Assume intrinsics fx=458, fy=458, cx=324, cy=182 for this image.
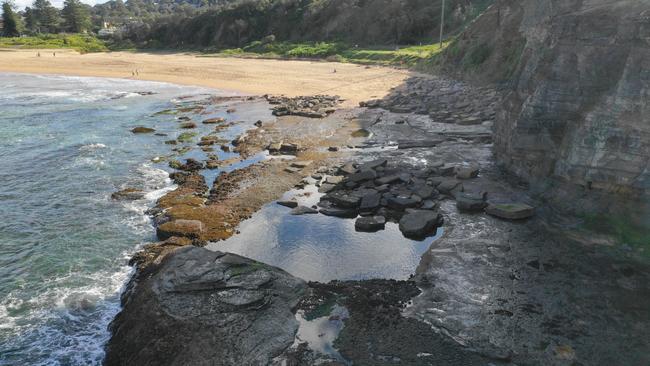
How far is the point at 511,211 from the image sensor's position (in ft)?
48.3

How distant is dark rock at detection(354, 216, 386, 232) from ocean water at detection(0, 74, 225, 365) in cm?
668

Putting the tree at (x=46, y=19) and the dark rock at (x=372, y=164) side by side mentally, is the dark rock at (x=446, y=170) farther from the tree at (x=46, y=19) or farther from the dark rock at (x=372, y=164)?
the tree at (x=46, y=19)

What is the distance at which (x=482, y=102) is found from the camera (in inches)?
1122

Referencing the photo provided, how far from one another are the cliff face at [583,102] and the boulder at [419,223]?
418 centimetres

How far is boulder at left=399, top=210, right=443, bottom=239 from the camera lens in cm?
1438

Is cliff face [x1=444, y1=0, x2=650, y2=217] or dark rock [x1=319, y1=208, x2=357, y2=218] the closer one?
cliff face [x1=444, y1=0, x2=650, y2=217]

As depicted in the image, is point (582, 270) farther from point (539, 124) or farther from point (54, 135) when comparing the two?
point (54, 135)

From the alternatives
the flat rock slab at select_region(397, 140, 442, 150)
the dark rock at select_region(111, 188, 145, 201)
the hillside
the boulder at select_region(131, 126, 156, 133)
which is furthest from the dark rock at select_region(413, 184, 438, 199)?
the hillside

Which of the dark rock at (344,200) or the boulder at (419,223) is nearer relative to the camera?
the boulder at (419,223)

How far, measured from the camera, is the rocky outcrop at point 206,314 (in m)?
9.26

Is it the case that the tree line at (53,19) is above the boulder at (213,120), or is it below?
above

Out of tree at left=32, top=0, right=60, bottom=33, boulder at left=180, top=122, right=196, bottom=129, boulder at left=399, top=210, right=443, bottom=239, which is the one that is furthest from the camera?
tree at left=32, top=0, right=60, bottom=33

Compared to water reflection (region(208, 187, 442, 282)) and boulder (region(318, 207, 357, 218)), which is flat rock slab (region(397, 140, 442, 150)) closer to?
boulder (region(318, 207, 357, 218))

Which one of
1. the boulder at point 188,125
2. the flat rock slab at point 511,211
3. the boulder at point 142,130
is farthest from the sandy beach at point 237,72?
the flat rock slab at point 511,211
